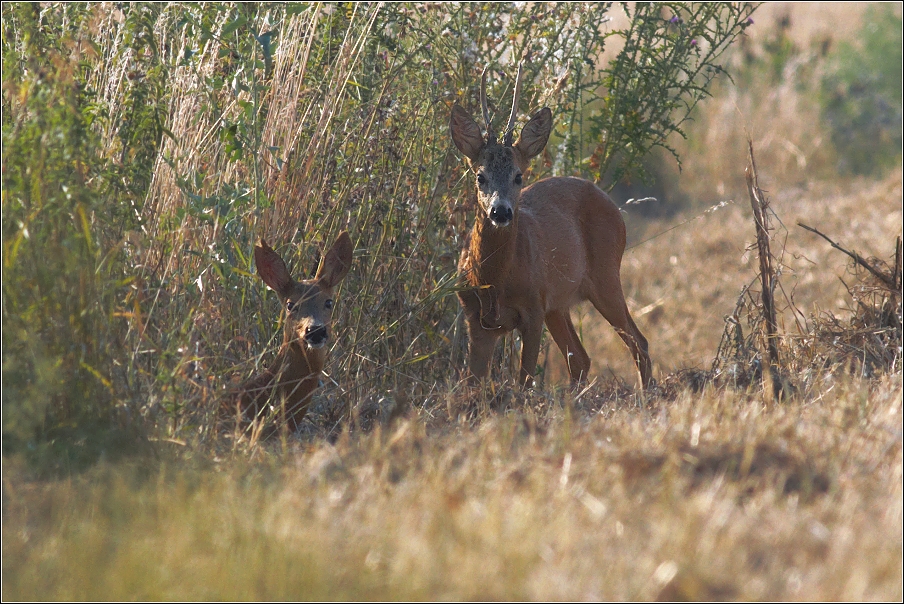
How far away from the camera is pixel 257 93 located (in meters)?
5.86

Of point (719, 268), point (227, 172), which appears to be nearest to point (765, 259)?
point (227, 172)

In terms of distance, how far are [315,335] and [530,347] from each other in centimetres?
150

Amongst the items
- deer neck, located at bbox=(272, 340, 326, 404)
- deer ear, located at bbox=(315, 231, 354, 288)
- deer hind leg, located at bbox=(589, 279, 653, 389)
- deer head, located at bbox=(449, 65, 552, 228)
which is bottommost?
deer neck, located at bbox=(272, 340, 326, 404)

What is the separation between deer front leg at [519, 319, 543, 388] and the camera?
6590 millimetres

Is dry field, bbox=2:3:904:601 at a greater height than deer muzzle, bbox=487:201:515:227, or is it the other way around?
deer muzzle, bbox=487:201:515:227

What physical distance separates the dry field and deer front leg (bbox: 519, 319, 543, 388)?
1203mm

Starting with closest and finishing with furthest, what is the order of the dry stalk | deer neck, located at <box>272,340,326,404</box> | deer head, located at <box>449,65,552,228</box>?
deer neck, located at <box>272,340,326,404</box>
deer head, located at <box>449,65,552,228</box>
the dry stalk

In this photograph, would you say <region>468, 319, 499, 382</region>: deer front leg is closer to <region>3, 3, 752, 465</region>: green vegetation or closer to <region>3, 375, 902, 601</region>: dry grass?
<region>3, 3, 752, 465</region>: green vegetation

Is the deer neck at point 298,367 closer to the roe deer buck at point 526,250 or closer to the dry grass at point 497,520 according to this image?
the roe deer buck at point 526,250

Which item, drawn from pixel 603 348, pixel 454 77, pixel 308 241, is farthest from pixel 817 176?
pixel 308 241

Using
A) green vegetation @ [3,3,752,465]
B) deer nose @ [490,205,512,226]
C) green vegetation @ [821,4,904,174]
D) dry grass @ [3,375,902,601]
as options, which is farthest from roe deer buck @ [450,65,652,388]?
green vegetation @ [821,4,904,174]

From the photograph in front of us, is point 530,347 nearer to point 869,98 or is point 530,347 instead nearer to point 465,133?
point 465,133

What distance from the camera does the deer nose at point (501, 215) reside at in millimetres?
5914

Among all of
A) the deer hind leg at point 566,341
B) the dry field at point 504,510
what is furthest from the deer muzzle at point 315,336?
the deer hind leg at point 566,341
